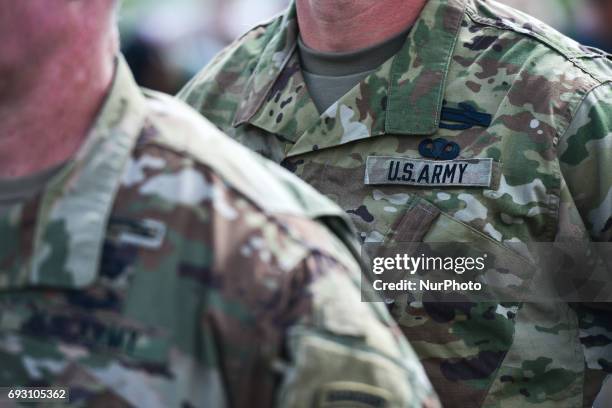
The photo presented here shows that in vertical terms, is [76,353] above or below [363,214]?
above

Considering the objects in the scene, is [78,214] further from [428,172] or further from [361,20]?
A: [361,20]

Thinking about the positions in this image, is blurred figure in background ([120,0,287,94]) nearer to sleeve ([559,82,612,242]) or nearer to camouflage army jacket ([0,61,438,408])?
sleeve ([559,82,612,242])

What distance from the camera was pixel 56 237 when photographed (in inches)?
67.1

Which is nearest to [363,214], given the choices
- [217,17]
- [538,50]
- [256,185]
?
[538,50]

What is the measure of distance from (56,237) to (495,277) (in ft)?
4.62

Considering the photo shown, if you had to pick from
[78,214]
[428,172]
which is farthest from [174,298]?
[428,172]

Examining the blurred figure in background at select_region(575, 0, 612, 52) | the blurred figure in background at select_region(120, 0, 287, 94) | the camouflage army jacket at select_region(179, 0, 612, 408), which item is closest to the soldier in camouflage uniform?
the camouflage army jacket at select_region(179, 0, 612, 408)

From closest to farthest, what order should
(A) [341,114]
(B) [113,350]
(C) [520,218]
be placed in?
1. (B) [113,350]
2. (C) [520,218]
3. (A) [341,114]

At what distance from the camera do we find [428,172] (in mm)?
2896

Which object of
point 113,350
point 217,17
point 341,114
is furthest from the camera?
point 217,17

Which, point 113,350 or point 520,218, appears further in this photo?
point 520,218

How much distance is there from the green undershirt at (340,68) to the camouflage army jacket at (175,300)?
4.66 ft

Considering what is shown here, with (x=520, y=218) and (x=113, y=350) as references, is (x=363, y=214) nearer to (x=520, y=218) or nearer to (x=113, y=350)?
(x=520, y=218)

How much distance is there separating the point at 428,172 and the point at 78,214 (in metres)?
1.34
